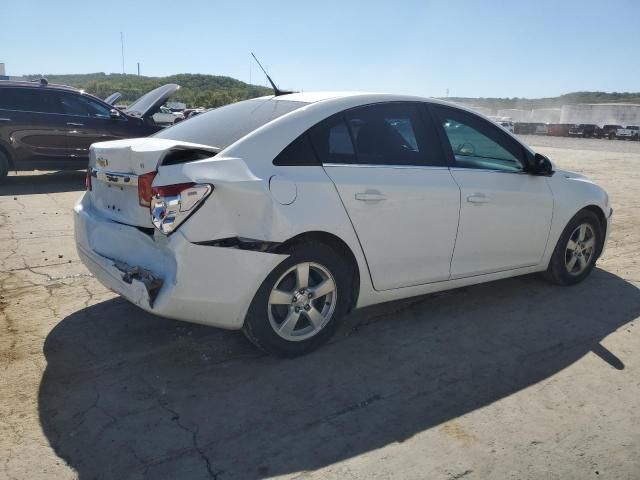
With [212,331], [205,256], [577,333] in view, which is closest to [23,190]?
[212,331]

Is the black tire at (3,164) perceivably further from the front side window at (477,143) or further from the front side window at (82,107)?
the front side window at (477,143)

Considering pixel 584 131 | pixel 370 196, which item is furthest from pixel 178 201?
pixel 584 131

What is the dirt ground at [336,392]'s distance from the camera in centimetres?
263

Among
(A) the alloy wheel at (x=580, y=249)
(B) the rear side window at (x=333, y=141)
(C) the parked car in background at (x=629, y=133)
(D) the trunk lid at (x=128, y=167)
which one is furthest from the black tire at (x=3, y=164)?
(C) the parked car in background at (x=629, y=133)

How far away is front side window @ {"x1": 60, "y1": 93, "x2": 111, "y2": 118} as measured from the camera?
33.6ft

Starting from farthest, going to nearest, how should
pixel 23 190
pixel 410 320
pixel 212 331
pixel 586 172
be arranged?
pixel 586 172 < pixel 23 190 < pixel 410 320 < pixel 212 331

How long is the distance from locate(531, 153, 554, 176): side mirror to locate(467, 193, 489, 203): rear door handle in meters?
0.66

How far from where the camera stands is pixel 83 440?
→ 8.87 ft

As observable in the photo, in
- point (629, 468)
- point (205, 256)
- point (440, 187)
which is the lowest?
point (629, 468)

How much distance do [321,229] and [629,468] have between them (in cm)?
197

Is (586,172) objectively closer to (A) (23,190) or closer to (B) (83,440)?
(A) (23,190)

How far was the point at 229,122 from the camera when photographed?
12.5 feet

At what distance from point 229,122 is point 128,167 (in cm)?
78

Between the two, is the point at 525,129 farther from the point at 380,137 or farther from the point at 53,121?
the point at 380,137
